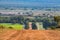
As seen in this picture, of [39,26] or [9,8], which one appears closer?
[39,26]

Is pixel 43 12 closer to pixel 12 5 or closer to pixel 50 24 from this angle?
pixel 50 24

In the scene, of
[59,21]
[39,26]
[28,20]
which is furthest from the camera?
[28,20]

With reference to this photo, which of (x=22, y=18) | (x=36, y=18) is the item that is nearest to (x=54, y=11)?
(x=36, y=18)

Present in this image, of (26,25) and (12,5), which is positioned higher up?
(12,5)

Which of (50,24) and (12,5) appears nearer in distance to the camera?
(50,24)

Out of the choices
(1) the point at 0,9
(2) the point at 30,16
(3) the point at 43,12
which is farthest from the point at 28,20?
(1) the point at 0,9

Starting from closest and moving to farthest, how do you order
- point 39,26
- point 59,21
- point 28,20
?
1. point 59,21
2. point 39,26
3. point 28,20

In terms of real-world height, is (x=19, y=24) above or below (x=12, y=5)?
below

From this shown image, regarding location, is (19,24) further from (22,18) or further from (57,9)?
(57,9)
